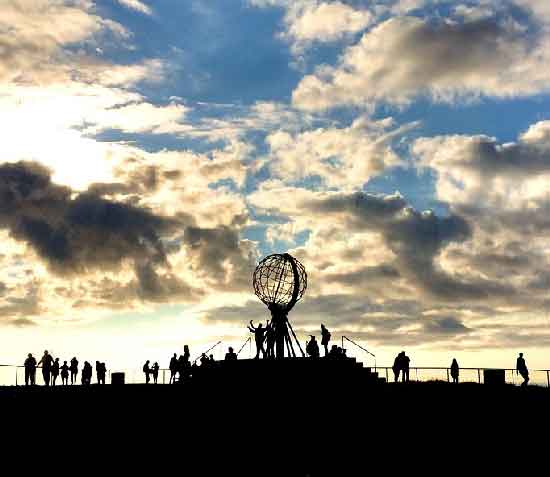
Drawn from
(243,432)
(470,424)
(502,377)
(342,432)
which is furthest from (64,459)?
(502,377)

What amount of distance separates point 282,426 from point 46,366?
45.3ft

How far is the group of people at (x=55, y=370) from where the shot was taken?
3681cm

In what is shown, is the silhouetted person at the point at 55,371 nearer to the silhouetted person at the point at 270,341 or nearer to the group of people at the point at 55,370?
the group of people at the point at 55,370

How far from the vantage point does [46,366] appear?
122 ft

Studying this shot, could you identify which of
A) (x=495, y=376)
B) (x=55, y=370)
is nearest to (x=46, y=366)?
(x=55, y=370)

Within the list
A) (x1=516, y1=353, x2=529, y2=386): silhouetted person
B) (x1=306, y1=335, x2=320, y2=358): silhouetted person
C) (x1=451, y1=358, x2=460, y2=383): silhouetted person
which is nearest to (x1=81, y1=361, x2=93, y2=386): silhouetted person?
(x1=306, y1=335, x2=320, y2=358): silhouetted person

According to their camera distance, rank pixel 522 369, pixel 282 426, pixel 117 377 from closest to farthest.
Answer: pixel 282 426, pixel 522 369, pixel 117 377

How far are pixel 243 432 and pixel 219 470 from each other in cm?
248

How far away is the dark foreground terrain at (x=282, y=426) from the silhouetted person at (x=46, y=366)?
430 centimetres

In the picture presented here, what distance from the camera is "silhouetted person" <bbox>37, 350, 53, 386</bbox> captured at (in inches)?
1467

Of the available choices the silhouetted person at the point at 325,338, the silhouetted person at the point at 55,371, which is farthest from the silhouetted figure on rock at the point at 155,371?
the silhouetted person at the point at 325,338

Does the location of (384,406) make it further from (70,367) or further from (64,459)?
(70,367)

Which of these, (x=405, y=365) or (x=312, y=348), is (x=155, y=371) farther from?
(x=405, y=365)

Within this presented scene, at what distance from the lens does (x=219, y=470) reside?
27.1 meters
